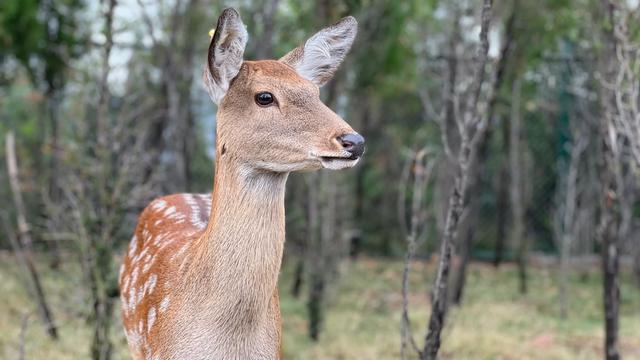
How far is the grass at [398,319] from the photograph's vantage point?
21.7 ft

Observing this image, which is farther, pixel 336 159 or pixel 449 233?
pixel 449 233

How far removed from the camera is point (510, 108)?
10.3 m

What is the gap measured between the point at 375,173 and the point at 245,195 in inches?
366

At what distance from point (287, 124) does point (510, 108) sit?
7.77 metres

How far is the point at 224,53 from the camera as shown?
9.77 ft

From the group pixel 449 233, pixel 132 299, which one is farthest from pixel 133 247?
pixel 449 233

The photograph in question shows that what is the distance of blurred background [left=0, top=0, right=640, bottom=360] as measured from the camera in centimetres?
546

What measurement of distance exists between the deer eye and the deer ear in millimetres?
261

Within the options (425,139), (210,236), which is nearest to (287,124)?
(210,236)

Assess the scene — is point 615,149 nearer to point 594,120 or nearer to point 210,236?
point 210,236

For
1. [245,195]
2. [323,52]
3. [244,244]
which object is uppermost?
[323,52]

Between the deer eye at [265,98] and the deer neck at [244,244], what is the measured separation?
21cm

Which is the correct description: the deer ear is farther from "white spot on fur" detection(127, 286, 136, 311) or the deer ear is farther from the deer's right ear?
"white spot on fur" detection(127, 286, 136, 311)

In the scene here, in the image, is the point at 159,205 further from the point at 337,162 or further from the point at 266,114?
the point at 337,162
